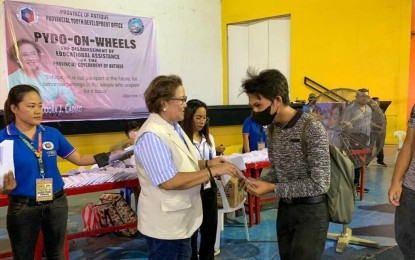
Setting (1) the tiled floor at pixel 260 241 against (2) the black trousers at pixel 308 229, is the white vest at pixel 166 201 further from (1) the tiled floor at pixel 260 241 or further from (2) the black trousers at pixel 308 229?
(1) the tiled floor at pixel 260 241

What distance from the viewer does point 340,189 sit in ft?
5.71

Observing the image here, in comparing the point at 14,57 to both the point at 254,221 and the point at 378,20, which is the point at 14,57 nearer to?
the point at 254,221

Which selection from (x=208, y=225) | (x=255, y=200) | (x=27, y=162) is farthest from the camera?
(x=255, y=200)

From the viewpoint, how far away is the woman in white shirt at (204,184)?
259cm

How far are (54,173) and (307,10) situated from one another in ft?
21.4

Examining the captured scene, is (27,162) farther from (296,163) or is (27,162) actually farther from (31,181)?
(296,163)

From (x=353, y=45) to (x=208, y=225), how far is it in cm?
583

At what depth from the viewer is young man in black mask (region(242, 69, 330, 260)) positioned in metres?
1.58

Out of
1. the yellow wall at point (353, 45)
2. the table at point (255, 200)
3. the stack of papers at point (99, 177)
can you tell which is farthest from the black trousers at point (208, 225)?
the yellow wall at point (353, 45)

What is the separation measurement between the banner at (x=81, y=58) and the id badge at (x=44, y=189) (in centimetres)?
365

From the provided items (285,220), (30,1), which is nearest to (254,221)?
(285,220)

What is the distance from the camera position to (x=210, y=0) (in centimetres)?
759

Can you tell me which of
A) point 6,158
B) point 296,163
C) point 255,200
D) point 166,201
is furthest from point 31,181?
point 255,200

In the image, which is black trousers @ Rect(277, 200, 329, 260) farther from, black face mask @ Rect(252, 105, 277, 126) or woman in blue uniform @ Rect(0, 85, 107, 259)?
woman in blue uniform @ Rect(0, 85, 107, 259)
